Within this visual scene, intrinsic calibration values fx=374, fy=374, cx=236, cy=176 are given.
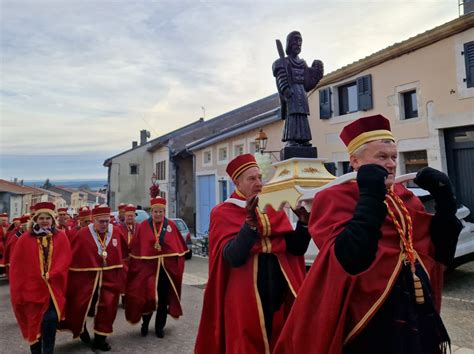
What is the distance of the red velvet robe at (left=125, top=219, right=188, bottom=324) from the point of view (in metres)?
5.29

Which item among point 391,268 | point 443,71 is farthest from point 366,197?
point 443,71

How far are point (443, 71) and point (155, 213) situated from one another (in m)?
7.87

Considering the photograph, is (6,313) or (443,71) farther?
(443,71)

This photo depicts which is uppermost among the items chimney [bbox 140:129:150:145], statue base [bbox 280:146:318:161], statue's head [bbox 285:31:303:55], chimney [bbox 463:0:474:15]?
chimney [bbox 140:129:150:145]

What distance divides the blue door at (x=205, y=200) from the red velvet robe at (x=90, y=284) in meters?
12.7

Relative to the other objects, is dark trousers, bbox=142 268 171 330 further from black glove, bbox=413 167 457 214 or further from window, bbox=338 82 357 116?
window, bbox=338 82 357 116

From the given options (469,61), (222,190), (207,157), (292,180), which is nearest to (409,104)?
(469,61)

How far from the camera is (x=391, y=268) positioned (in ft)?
4.98

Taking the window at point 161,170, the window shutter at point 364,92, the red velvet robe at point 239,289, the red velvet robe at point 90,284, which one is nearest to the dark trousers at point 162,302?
the red velvet robe at point 90,284

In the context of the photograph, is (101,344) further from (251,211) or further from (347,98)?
(347,98)

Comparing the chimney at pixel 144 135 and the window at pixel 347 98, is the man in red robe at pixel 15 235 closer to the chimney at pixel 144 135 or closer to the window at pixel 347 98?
the window at pixel 347 98

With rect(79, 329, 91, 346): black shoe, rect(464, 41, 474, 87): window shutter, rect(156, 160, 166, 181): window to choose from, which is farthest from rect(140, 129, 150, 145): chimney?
rect(79, 329, 91, 346): black shoe

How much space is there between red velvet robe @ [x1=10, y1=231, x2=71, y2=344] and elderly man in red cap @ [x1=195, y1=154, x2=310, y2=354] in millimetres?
2370

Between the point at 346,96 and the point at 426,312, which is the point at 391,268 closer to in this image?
the point at 426,312
